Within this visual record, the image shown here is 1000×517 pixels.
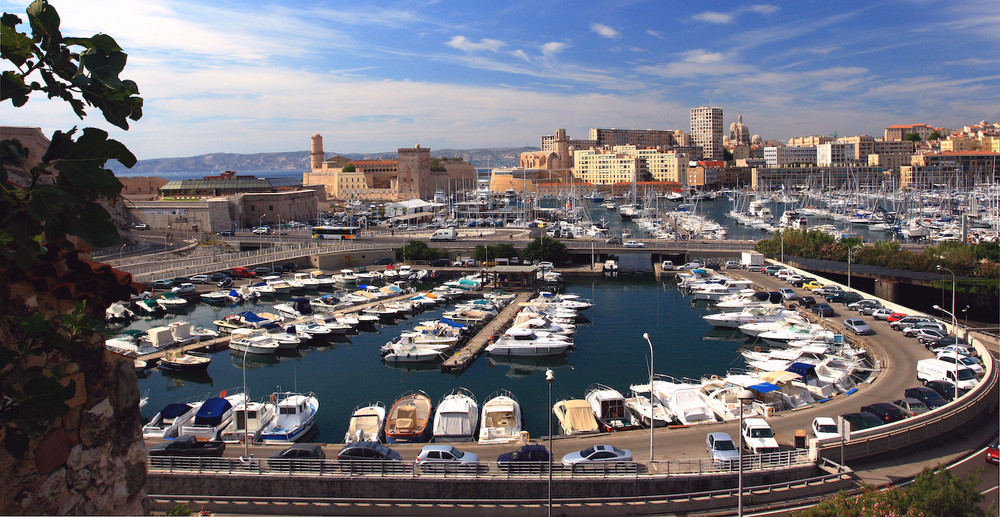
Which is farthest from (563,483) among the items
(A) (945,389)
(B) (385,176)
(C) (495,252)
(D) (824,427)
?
(B) (385,176)

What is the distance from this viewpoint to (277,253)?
30953mm

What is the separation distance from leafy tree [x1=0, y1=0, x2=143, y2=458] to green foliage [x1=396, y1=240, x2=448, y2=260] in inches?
1180

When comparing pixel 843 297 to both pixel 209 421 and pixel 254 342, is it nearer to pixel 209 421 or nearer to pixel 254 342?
pixel 254 342

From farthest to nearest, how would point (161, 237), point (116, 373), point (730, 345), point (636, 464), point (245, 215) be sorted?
point (245, 215) < point (161, 237) < point (730, 345) < point (636, 464) < point (116, 373)

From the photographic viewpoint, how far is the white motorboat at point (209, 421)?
11258 millimetres

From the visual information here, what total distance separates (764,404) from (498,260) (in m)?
18.4

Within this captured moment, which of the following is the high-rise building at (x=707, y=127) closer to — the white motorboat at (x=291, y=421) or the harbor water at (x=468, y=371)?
the harbor water at (x=468, y=371)

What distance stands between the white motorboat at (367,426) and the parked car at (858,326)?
1177cm

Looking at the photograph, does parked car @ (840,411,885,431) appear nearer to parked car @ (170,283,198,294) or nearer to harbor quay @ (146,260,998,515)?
harbor quay @ (146,260,998,515)

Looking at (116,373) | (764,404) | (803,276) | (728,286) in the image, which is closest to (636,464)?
(764,404)

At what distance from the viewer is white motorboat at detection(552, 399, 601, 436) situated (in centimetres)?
1116

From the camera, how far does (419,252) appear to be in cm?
3198

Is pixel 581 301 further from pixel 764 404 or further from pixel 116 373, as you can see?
pixel 116 373

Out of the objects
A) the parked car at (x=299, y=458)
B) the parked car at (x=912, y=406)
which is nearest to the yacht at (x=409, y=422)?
the parked car at (x=299, y=458)
